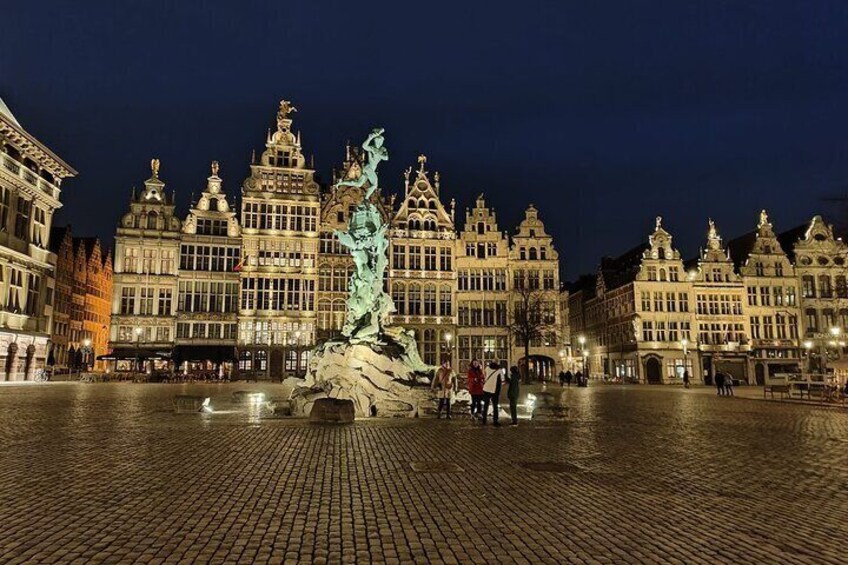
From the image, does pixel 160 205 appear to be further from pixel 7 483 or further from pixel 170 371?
pixel 7 483

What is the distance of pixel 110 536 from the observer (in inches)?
241

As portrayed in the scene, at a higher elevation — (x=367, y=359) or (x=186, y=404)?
(x=367, y=359)

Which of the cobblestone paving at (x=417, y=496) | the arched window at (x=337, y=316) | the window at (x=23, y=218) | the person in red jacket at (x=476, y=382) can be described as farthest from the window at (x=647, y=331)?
the window at (x=23, y=218)

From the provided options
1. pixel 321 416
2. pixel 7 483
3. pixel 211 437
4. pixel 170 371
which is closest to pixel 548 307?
pixel 170 371

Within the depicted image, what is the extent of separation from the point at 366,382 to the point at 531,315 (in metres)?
36.1

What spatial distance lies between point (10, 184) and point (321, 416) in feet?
129

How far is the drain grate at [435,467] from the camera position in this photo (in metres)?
9.91

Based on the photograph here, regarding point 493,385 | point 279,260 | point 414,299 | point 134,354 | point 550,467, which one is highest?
point 279,260

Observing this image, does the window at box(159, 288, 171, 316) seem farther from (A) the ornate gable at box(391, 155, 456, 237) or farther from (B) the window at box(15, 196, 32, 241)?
(A) the ornate gable at box(391, 155, 456, 237)

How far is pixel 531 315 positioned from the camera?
55.9m

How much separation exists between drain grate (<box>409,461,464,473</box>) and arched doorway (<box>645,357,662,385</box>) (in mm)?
55843

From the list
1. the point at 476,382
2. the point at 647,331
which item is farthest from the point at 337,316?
the point at 476,382

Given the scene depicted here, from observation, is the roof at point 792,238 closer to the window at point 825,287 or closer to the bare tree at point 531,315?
the window at point 825,287

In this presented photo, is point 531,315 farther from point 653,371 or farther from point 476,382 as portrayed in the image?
point 476,382
